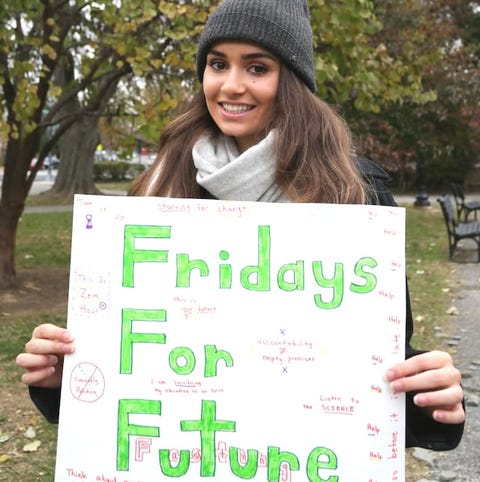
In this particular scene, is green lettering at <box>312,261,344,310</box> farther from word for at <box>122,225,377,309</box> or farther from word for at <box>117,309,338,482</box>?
word for at <box>117,309,338,482</box>

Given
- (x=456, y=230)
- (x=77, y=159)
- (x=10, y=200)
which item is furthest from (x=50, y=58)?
(x=77, y=159)

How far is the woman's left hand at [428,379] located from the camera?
1.47 meters

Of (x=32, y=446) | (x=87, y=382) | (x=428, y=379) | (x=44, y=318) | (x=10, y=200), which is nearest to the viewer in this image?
(x=428, y=379)

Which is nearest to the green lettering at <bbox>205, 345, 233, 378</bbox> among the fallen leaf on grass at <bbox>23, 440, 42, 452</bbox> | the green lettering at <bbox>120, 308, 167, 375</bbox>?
the green lettering at <bbox>120, 308, 167, 375</bbox>

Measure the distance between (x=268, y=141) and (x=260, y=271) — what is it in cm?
35

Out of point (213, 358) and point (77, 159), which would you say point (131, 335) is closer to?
point (213, 358)

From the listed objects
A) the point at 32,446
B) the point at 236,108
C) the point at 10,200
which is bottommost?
the point at 32,446

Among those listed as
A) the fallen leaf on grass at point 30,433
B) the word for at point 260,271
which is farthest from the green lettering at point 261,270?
the fallen leaf on grass at point 30,433

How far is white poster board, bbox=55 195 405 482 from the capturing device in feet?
5.03

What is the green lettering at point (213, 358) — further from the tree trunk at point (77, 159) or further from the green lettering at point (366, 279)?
the tree trunk at point (77, 159)

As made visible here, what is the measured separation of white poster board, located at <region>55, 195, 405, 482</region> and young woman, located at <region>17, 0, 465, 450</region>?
122 millimetres

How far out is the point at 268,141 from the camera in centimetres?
173

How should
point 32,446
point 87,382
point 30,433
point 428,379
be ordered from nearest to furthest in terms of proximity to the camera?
point 428,379 < point 87,382 < point 32,446 < point 30,433

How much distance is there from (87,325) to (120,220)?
0.87 feet
